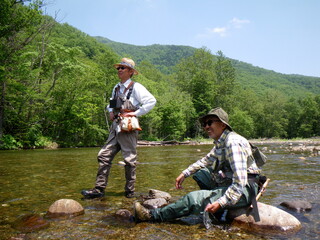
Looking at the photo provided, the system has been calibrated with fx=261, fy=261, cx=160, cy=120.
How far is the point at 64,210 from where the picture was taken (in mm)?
3805

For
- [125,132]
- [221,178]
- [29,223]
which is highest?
[125,132]

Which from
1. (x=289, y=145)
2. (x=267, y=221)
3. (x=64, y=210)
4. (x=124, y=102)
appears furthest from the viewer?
(x=289, y=145)

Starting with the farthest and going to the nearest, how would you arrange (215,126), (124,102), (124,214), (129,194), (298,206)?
(124,102) < (129,194) < (298,206) < (124,214) < (215,126)

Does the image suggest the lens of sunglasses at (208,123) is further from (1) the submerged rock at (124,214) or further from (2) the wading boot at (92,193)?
(2) the wading boot at (92,193)

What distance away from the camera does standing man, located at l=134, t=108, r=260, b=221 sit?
3.12m

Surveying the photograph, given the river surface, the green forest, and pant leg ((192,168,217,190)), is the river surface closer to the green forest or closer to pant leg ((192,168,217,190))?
pant leg ((192,168,217,190))

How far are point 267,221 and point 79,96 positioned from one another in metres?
32.1

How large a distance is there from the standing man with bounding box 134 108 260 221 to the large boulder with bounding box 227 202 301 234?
17 cm

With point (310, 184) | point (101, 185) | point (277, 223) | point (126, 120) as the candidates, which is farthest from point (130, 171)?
point (310, 184)

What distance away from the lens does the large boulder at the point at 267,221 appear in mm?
3211

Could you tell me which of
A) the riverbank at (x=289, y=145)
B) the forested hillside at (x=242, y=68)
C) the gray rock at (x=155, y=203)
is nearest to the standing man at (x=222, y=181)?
the gray rock at (x=155, y=203)

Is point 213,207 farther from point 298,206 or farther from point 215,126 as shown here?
point 298,206

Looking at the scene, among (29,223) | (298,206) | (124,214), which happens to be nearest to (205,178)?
(124,214)

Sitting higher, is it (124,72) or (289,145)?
(124,72)
